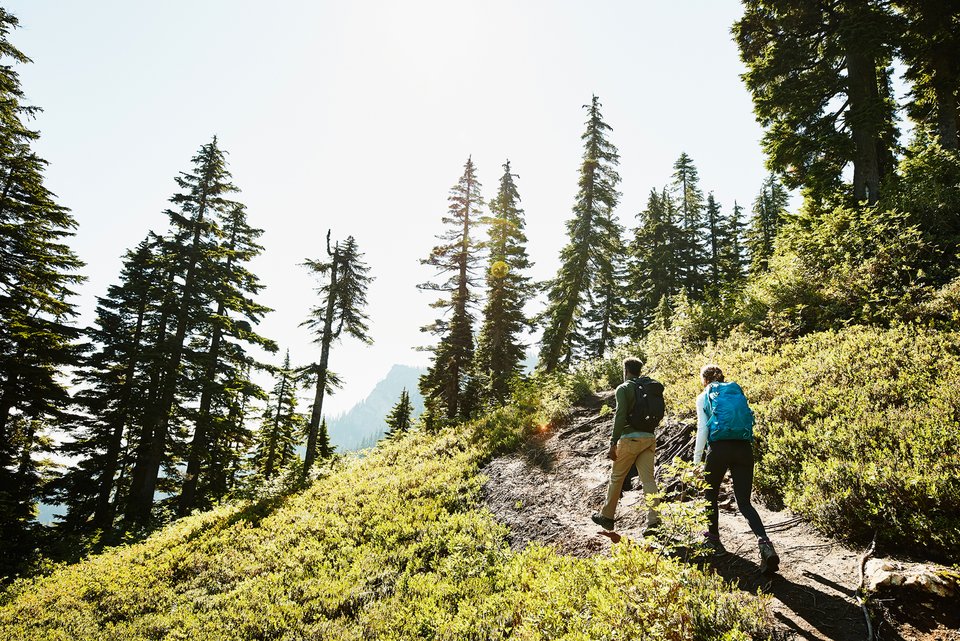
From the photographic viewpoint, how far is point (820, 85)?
48.6 feet

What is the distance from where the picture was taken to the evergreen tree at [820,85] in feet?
44.1

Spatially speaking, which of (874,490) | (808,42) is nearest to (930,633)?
(874,490)

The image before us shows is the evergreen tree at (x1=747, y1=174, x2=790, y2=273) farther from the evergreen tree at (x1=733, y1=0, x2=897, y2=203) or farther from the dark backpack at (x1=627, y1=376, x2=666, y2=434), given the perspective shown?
the dark backpack at (x1=627, y1=376, x2=666, y2=434)

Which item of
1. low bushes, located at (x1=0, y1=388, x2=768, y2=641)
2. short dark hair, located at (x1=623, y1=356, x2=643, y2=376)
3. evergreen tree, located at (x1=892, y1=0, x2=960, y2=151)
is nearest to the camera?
low bushes, located at (x1=0, y1=388, x2=768, y2=641)

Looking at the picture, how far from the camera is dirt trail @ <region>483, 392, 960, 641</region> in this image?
3.78m

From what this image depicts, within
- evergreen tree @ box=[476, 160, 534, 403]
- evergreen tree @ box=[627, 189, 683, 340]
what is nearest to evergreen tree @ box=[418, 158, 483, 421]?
evergreen tree @ box=[476, 160, 534, 403]

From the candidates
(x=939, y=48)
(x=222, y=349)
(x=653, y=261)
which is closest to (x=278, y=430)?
(x=222, y=349)

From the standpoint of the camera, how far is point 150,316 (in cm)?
2309

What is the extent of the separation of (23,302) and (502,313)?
20.0 m

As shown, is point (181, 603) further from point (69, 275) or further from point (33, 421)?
point (33, 421)

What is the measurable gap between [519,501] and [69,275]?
64.1ft

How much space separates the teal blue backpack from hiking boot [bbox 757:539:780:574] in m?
1.20

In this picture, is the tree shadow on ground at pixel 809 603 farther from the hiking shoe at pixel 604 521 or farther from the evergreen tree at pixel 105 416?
the evergreen tree at pixel 105 416

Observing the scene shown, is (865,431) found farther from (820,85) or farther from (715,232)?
(715,232)
